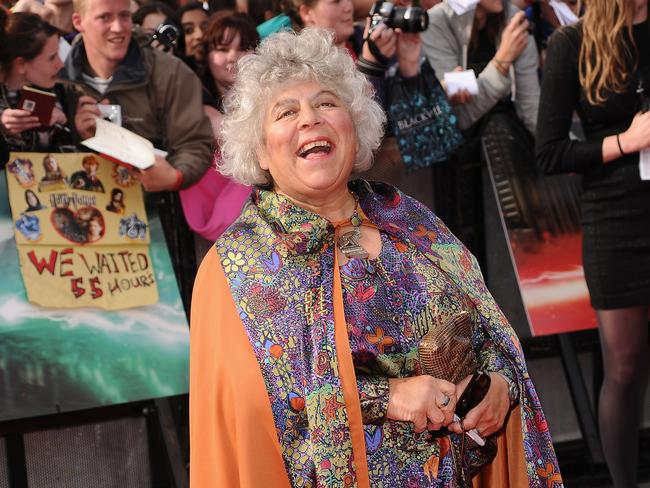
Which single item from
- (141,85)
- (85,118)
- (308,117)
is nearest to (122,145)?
(85,118)

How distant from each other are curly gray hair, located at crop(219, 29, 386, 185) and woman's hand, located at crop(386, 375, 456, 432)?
0.71m

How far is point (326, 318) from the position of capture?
2.94m

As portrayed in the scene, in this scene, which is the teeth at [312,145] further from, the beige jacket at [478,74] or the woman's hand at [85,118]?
the beige jacket at [478,74]

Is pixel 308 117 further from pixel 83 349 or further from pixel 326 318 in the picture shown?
pixel 83 349

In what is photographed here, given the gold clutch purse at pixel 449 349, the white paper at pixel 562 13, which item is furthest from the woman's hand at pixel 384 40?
the gold clutch purse at pixel 449 349

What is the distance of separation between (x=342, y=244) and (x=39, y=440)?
2.37 meters

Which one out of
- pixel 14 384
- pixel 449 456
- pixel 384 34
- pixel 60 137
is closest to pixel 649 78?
pixel 384 34

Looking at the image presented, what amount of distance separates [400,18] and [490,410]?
2.60 m

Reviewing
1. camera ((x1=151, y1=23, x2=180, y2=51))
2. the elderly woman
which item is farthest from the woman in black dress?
camera ((x1=151, y1=23, x2=180, y2=51))

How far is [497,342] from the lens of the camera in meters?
3.19

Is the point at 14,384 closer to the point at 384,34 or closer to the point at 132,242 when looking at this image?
the point at 132,242

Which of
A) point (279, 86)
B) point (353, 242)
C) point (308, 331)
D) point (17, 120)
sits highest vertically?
point (17, 120)

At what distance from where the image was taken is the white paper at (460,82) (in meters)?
5.35

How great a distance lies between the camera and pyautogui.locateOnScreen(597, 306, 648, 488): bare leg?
460 cm
